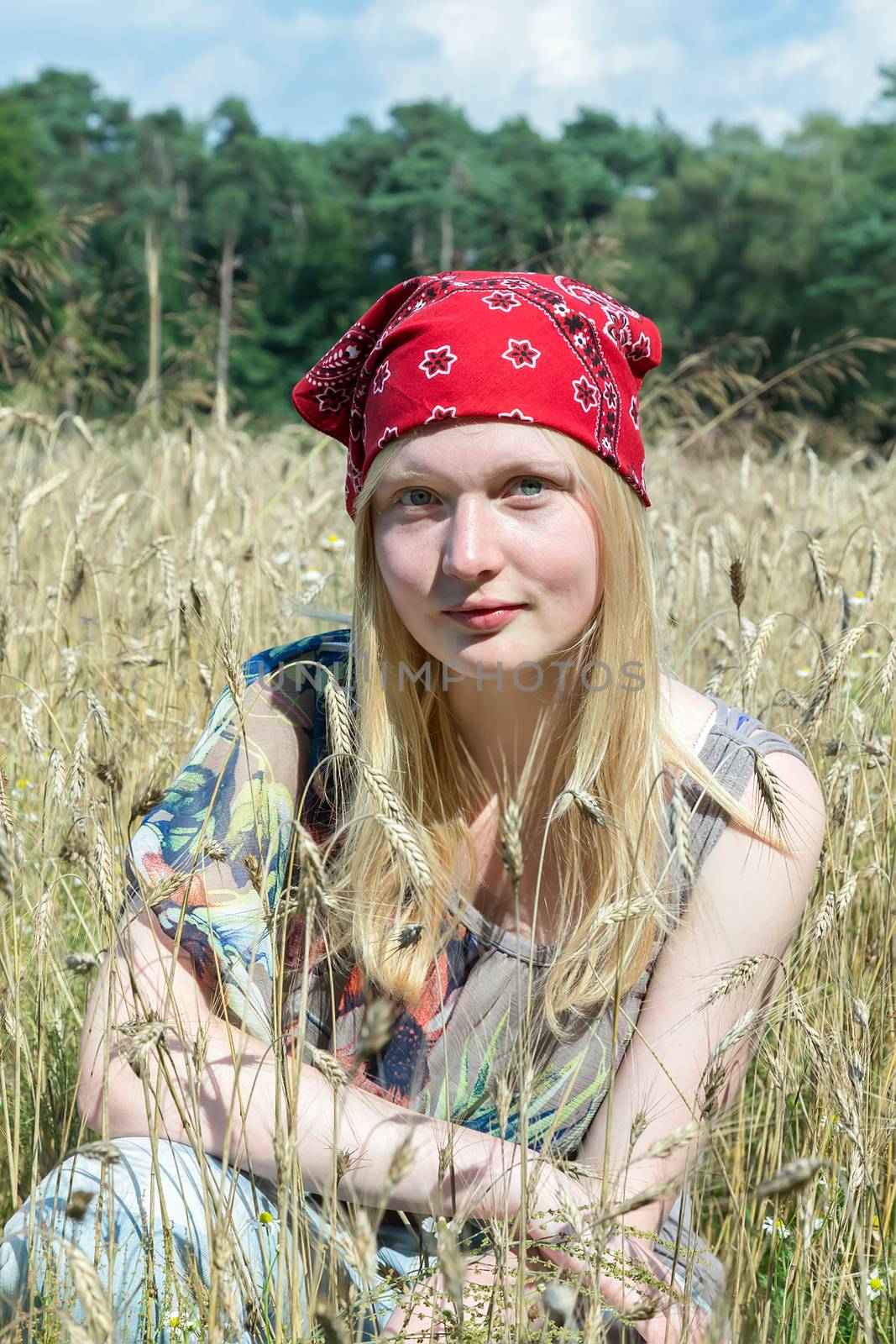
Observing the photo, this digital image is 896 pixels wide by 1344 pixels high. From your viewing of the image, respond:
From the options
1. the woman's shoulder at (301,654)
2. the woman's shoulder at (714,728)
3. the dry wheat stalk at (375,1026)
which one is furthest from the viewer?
the woman's shoulder at (301,654)

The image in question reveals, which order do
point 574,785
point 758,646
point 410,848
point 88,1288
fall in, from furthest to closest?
point 758,646 < point 574,785 < point 410,848 < point 88,1288

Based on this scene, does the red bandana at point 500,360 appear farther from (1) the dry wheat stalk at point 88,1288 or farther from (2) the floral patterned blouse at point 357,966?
(1) the dry wheat stalk at point 88,1288

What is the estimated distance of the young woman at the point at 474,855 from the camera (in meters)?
1.44

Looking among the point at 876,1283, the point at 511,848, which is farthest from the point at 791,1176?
the point at 876,1283

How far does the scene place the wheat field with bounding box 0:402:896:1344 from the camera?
4.36ft

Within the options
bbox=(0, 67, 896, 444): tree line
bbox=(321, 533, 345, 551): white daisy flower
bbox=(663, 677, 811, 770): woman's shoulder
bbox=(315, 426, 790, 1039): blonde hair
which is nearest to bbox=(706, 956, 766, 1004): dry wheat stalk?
bbox=(315, 426, 790, 1039): blonde hair

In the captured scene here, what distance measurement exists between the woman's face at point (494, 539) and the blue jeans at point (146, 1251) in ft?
2.34

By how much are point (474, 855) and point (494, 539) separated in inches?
19.5

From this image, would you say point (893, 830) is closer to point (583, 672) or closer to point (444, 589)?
point (583, 672)

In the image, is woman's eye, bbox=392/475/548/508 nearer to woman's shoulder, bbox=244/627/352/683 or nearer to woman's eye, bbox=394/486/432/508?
woman's eye, bbox=394/486/432/508

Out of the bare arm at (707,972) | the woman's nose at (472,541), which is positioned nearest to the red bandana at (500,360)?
the woman's nose at (472,541)

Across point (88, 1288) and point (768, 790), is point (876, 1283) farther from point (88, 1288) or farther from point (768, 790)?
point (88, 1288)

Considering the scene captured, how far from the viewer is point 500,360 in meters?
1.59

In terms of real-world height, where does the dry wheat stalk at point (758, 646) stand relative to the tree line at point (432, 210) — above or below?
below
